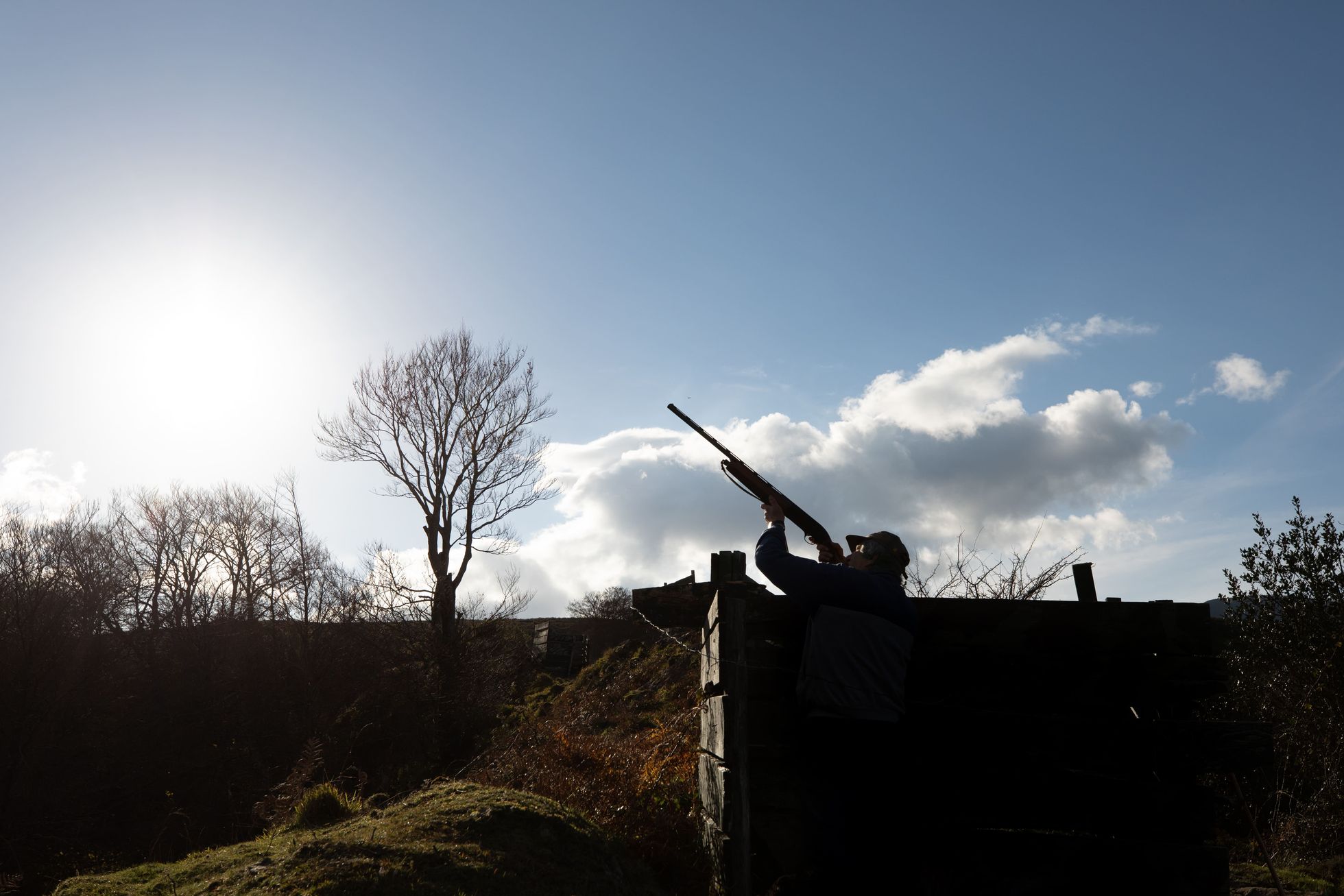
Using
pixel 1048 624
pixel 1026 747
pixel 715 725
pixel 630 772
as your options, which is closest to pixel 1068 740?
pixel 1026 747

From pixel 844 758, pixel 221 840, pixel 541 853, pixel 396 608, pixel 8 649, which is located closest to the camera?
pixel 844 758

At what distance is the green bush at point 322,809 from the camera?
257 inches

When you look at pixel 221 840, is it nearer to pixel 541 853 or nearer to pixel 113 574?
pixel 541 853

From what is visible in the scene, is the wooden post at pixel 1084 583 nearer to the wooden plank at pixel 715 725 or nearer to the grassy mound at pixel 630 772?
the wooden plank at pixel 715 725

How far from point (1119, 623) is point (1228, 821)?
24.3 ft

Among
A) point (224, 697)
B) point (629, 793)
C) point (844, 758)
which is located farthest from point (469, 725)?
point (844, 758)

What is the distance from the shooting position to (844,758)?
13.7 feet

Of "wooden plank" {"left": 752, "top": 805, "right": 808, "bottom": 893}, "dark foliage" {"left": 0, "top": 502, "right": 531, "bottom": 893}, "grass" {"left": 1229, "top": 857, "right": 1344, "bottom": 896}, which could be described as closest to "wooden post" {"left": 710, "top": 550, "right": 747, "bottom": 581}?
"wooden plank" {"left": 752, "top": 805, "right": 808, "bottom": 893}

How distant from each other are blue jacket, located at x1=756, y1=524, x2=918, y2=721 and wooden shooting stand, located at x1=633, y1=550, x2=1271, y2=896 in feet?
2.78

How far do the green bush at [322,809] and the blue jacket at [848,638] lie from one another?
453 cm

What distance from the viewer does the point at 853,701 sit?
4.18 metres

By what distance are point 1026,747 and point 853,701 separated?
1716 mm

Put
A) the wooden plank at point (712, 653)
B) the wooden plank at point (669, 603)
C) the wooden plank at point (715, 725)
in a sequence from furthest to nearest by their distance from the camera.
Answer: the wooden plank at point (669, 603) < the wooden plank at point (712, 653) < the wooden plank at point (715, 725)

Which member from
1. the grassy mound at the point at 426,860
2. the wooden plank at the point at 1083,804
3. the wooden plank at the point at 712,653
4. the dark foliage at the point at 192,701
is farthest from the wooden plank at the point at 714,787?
the dark foliage at the point at 192,701
